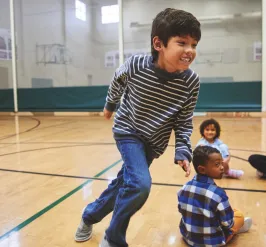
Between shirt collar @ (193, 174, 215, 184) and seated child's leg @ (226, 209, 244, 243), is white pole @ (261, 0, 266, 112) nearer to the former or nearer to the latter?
seated child's leg @ (226, 209, 244, 243)

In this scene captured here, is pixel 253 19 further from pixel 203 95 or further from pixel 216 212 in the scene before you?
pixel 216 212

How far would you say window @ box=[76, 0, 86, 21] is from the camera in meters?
9.07

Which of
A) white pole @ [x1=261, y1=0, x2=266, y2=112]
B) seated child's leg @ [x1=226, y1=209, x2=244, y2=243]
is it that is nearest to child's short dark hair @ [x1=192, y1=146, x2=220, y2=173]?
seated child's leg @ [x1=226, y1=209, x2=244, y2=243]

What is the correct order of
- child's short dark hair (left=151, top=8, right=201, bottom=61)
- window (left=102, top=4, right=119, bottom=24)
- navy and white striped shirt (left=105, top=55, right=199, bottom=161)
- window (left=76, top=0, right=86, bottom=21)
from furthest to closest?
window (left=76, top=0, right=86, bottom=21), window (left=102, top=4, right=119, bottom=24), navy and white striped shirt (left=105, top=55, right=199, bottom=161), child's short dark hair (left=151, top=8, right=201, bottom=61)

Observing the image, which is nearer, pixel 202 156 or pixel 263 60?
pixel 202 156

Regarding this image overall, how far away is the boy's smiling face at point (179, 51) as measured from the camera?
1.23 metres

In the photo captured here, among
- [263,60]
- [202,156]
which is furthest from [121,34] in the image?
[202,156]

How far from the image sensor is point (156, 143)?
1.42 m

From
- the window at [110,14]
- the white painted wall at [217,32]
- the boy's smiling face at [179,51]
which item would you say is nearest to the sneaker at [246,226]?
the boy's smiling face at [179,51]

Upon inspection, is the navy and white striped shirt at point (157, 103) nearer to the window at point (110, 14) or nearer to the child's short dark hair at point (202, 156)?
the child's short dark hair at point (202, 156)

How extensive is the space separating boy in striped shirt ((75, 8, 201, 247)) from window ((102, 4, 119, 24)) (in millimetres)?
7875

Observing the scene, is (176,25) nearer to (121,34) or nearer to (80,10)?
(121,34)

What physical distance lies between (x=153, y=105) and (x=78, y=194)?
1131 mm

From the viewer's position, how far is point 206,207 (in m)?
1.48
